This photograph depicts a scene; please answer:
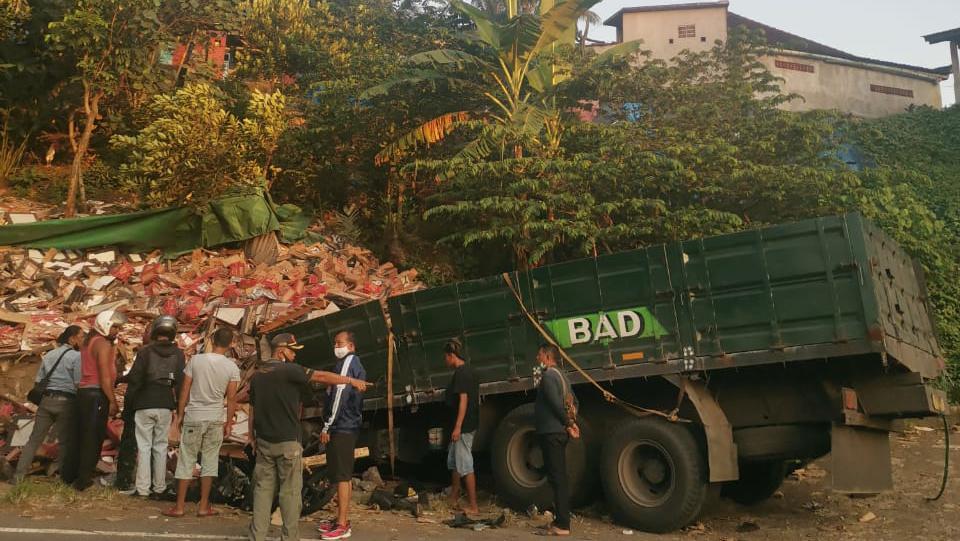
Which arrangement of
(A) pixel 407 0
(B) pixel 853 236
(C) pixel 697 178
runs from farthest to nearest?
(A) pixel 407 0
(C) pixel 697 178
(B) pixel 853 236

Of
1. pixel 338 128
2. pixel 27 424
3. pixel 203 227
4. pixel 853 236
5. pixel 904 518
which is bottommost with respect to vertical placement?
pixel 904 518

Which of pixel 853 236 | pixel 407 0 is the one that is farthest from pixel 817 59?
pixel 853 236

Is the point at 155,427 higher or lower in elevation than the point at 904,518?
higher

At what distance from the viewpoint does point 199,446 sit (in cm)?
734

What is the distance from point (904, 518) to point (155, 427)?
7.44 meters

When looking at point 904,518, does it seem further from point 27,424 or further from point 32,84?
point 32,84

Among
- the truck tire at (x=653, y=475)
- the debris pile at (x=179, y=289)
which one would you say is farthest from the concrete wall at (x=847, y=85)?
Answer: the truck tire at (x=653, y=475)

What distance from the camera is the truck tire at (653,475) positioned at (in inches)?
290

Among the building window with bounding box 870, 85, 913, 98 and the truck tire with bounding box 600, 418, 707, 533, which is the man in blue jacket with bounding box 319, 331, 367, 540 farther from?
the building window with bounding box 870, 85, 913, 98

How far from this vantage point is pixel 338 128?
18141 mm

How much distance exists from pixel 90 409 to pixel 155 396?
99 centimetres

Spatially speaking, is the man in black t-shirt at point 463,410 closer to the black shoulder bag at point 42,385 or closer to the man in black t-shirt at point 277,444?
the man in black t-shirt at point 277,444

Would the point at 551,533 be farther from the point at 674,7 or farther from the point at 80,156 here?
the point at 674,7

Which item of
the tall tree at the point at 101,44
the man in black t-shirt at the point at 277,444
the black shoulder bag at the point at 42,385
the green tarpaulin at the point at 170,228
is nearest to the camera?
the man in black t-shirt at the point at 277,444
